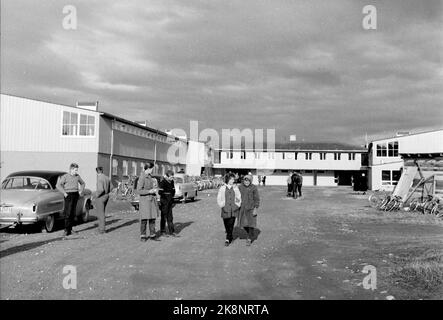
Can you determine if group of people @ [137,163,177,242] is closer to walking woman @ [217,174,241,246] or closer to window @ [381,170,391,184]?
walking woman @ [217,174,241,246]

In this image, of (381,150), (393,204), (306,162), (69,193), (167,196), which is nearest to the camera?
(167,196)

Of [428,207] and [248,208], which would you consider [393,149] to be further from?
[248,208]

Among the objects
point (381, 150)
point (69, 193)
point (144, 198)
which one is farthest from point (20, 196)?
point (381, 150)

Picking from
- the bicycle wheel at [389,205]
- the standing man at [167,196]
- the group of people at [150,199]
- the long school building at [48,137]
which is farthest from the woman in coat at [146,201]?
the long school building at [48,137]

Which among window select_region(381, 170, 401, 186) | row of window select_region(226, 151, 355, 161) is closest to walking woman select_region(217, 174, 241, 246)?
window select_region(381, 170, 401, 186)

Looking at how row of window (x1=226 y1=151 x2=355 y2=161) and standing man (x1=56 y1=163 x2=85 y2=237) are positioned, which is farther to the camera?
row of window (x1=226 y1=151 x2=355 y2=161)

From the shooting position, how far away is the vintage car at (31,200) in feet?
36.8

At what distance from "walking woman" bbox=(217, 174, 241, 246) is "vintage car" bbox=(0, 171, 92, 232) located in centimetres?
508

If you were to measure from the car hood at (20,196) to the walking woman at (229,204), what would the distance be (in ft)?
17.2

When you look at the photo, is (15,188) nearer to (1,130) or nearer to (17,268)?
(17,268)

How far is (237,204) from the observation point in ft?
33.3

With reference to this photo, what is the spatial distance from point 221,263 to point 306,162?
60510 mm

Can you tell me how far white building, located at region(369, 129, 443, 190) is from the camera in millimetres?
44750
